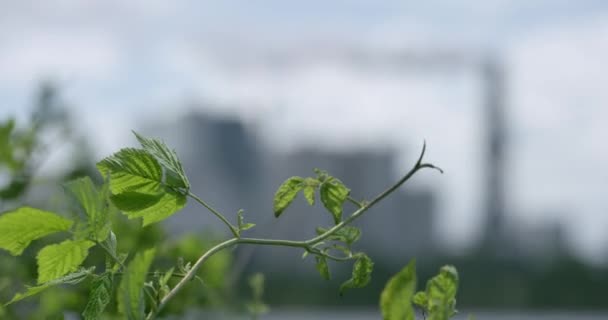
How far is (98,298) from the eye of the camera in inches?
22.2

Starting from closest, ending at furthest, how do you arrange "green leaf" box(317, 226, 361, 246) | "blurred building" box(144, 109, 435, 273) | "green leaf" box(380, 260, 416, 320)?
"green leaf" box(380, 260, 416, 320) < "green leaf" box(317, 226, 361, 246) < "blurred building" box(144, 109, 435, 273)

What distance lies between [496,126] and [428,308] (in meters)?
34.3

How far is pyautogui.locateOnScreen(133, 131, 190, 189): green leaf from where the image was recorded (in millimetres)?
601

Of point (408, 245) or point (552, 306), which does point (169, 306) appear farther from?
point (408, 245)

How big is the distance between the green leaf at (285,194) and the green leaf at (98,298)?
0.11m

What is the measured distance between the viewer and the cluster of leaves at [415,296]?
494mm

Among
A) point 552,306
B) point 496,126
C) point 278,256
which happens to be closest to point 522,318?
point 552,306

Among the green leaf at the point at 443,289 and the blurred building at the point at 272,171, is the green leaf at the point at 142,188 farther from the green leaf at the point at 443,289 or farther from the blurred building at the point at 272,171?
the blurred building at the point at 272,171

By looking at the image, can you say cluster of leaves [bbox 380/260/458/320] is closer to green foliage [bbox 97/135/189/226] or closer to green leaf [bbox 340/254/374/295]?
green leaf [bbox 340/254/374/295]

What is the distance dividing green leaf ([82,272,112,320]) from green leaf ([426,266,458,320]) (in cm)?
17

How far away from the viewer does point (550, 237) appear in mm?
32469

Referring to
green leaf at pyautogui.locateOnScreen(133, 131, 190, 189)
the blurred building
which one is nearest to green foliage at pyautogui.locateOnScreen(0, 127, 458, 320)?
green leaf at pyautogui.locateOnScreen(133, 131, 190, 189)

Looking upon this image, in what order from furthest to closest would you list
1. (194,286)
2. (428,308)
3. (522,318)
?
(522,318)
(194,286)
(428,308)

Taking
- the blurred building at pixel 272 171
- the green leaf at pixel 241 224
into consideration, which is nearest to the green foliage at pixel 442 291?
the green leaf at pixel 241 224
